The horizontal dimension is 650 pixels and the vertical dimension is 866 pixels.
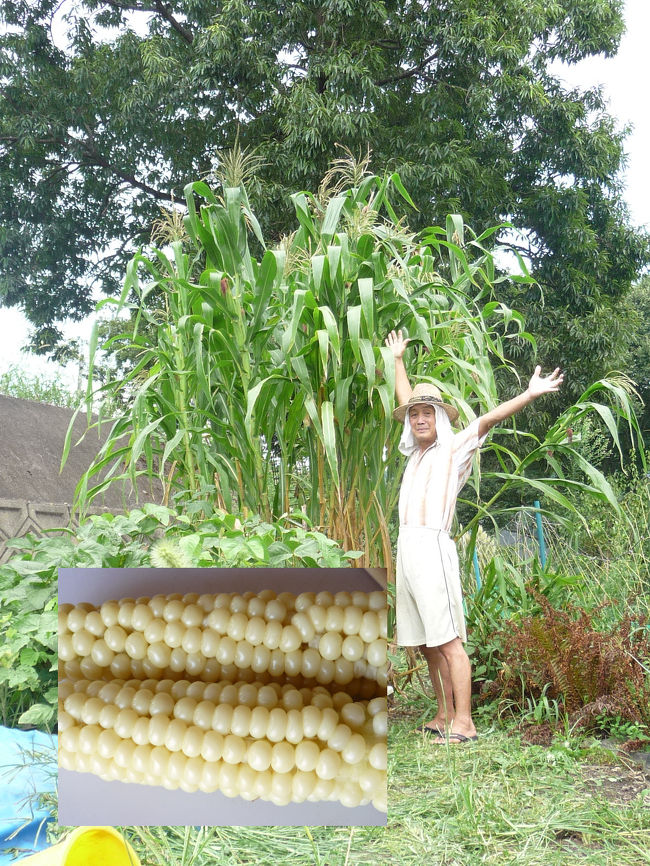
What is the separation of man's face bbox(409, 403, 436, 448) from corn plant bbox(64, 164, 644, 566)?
10 centimetres

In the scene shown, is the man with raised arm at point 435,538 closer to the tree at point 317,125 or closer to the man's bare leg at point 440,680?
the man's bare leg at point 440,680

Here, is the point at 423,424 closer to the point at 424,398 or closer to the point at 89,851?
the point at 424,398

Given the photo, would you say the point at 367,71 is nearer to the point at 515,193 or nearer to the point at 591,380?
the point at 515,193

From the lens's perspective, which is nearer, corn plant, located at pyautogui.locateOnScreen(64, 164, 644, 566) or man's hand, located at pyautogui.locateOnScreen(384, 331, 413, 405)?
corn plant, located at pyautogui.locateOnScreen(64, 164, 644, 566)

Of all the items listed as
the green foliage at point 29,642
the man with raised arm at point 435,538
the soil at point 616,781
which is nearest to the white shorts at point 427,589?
the man with raised arm at point 435,538

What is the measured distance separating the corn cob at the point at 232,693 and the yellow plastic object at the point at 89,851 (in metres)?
0.17

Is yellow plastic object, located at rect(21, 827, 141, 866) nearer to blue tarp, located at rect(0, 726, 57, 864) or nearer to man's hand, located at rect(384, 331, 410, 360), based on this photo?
blue tarp, located at rect(0, 726, 57, 864)

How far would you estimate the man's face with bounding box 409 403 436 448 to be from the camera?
248 centimetres

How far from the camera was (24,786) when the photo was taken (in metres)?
1.72

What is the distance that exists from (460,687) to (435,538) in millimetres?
456

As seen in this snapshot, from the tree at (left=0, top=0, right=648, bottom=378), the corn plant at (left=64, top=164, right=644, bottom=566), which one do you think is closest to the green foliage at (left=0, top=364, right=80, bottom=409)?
the tree at (left=0, top=0, right=648, bottom=378)

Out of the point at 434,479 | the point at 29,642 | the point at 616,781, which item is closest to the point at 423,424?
the point at 434,479

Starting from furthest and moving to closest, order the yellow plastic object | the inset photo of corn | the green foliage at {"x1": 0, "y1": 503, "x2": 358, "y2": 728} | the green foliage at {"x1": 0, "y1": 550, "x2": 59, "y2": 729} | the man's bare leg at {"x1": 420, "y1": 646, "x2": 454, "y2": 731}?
1. the man's bare leg at {"x1": 420, "y1": 646, "x2": 454, "y2": 731}
2. the green foliage at {"x1": 0, "y1": 550, "x2": 59, "y2": 729}
3. the green foliage at {"x1": 0, "y1": 503, "x2": 358, "y2": 728}
4. the yellow plastic object
5. the inset photo of corn

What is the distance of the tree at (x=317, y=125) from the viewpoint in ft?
25.4
